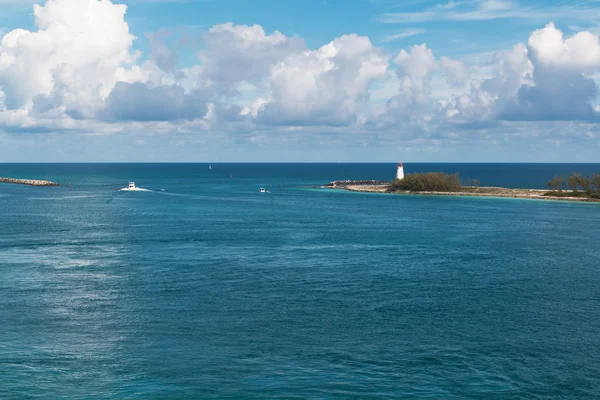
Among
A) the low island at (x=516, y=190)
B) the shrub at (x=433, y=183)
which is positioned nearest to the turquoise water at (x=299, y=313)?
the low island at (x=516, y=190)

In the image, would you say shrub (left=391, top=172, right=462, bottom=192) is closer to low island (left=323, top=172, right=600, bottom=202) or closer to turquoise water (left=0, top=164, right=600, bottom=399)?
low island (left=323, top=172, right=600, bottom=202)

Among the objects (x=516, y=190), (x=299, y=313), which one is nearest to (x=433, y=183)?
(x=516, y=190)

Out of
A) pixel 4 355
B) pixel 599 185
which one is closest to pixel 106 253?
pixel 4 355

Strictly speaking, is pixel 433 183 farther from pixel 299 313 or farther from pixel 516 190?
pixel 299 313

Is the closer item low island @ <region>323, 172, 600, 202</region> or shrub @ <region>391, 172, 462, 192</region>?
low island @ <region>323, 172, 600, 202</region>

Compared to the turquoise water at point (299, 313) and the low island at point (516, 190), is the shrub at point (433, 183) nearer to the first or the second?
the low island at point (516, 190)

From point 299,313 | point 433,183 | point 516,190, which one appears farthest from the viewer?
point 433,183

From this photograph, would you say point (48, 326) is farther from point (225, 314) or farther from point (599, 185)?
point (599, 185)

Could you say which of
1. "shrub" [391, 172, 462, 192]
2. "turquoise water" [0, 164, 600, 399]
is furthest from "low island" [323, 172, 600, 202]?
"turquoise water" [0, 164, 600, 399]
